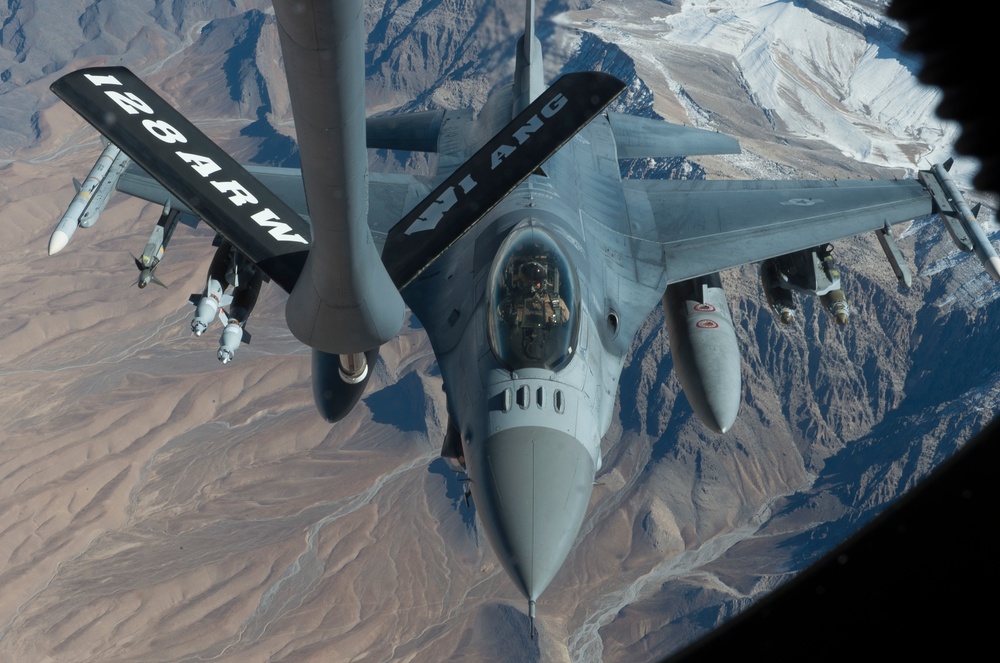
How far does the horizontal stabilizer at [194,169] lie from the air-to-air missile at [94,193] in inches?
545

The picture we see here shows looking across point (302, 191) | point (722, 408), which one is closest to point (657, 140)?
point (722, 408)

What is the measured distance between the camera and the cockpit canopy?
1606cm

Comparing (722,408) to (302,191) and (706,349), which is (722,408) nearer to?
(706,349)

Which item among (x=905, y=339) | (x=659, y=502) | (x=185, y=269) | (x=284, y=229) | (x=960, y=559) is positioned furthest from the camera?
(x=185, y=269)

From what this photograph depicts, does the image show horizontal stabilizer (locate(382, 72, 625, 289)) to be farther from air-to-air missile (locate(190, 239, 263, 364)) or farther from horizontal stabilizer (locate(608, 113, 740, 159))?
horizontal stabilizer (locate(608, 113, 740, 159))

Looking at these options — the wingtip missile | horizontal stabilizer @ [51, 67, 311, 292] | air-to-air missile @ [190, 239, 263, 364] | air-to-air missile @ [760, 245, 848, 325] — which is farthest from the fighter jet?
the wingtip missile

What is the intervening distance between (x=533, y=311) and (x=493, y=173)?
12.2 ft

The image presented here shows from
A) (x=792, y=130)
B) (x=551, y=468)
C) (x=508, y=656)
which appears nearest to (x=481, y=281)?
(x=551, y=468)

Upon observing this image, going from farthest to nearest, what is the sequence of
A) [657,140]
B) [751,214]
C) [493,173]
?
[657,140] → [751,214] → [493,173]

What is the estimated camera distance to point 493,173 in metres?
13.0

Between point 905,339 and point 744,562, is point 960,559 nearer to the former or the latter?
point 744,562

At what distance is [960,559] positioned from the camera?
9.43ft

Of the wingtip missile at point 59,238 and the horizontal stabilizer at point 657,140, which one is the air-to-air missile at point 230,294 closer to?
the wingtip missile at point 59,238

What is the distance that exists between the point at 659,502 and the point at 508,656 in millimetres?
37824
